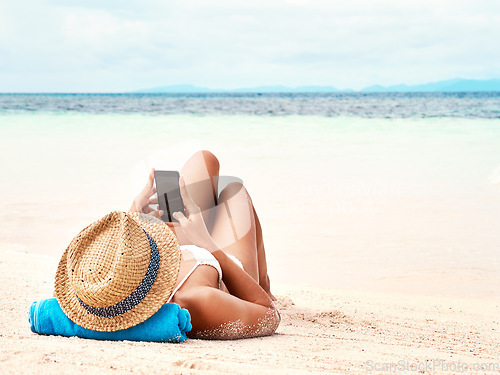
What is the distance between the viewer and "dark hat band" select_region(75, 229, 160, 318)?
2.27 metres

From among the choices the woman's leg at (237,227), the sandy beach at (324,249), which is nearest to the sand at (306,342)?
the sandy beach at (324,249)

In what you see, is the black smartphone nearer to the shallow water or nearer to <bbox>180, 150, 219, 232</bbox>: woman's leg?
<bbox>180, 150, 219, 232</bbox>: woman's leg

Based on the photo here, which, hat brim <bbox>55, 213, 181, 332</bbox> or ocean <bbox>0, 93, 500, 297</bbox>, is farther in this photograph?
ocean <bbox>0, 93, 500, 297</bbox>

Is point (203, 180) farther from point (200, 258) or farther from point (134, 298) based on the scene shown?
point (134, 298)

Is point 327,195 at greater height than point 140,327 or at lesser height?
lesser

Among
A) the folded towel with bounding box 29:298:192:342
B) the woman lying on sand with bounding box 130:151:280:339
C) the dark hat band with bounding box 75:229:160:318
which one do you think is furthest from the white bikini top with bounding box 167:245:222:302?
the dark hat band with bounding box 75:229:160:318

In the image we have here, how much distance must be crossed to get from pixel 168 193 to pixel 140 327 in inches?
28.8

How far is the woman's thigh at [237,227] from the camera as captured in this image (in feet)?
10.1

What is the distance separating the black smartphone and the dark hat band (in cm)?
50

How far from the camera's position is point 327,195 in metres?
7.59

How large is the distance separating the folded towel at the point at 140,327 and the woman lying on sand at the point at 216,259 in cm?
10

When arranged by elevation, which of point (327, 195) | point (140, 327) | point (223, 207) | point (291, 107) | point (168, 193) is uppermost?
point (291, 107)

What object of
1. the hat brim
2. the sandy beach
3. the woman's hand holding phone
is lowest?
the sandy beach

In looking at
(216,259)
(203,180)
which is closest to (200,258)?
(216,259)
